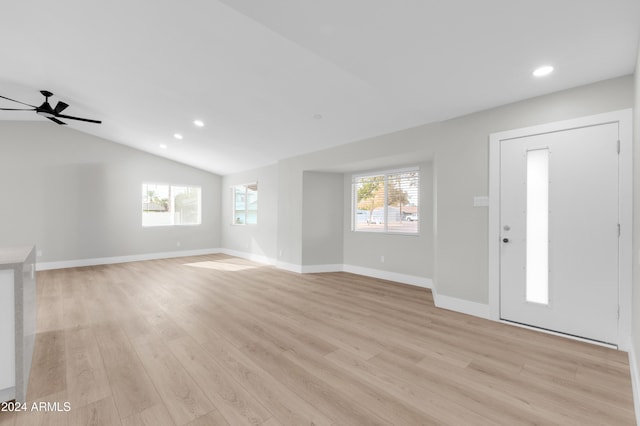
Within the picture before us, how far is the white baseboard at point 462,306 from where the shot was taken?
3.21 meters

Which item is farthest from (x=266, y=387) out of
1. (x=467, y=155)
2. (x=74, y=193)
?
(x=74, y=193)

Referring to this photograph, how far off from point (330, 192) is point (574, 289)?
4186 mm

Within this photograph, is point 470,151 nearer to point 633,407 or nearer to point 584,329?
point 584,329

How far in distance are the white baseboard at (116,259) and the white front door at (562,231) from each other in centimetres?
795

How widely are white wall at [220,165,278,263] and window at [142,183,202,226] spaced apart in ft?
3.37

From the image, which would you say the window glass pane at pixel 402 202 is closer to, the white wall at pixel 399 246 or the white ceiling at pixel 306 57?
the white wall at pixel 399 246

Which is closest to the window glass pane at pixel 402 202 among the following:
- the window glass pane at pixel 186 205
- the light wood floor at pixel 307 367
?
the light wood floor at pixel 307 367

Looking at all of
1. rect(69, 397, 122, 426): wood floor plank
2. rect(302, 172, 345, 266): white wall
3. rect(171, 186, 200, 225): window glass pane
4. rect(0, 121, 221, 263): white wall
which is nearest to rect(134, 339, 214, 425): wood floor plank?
rect(69, 397, 122, 426): wood floor plank

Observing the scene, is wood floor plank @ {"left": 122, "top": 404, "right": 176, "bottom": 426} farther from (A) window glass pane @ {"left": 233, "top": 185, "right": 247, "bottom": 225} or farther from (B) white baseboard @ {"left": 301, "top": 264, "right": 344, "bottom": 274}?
(A) window glass pane @ {"left": 233, "top": 185, "right": 247, "bottom": 225}

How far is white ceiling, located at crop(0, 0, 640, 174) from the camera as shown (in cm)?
185

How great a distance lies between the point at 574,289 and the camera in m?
2.66

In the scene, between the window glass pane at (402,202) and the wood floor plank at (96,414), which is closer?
the wood floor plank at (96,414)

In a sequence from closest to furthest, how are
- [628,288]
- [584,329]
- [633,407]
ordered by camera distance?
[633,407]
[628,288]
[584,329]

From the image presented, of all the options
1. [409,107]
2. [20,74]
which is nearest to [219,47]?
[409,107]
